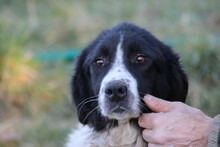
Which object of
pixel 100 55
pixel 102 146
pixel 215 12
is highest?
pixel 215 12

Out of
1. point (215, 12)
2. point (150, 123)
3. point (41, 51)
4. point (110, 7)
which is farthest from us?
point (110, 7)

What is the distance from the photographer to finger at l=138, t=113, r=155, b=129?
3636 millimetres

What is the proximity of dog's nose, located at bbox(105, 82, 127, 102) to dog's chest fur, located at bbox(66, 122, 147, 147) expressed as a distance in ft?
1.27

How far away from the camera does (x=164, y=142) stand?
3514 millimetres

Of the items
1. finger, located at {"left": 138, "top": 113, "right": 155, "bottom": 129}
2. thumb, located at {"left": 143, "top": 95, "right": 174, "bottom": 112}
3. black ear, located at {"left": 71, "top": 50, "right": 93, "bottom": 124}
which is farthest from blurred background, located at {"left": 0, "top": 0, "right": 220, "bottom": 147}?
thumb, located at {"left": 143, "top": 95, "right": 174, "bottom": 112}

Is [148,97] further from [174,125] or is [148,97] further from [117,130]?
[117,130]

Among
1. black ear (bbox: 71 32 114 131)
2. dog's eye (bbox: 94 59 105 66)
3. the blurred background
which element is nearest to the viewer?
dog's eye (bbox: 94 59 105 66)

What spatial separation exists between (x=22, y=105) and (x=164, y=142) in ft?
13.9

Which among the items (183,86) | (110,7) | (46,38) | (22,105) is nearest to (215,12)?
(110,7)

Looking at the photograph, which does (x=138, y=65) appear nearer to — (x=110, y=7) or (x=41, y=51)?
(x=41, y=51)

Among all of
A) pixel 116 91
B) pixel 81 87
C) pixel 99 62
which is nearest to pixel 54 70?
pixel 81 87

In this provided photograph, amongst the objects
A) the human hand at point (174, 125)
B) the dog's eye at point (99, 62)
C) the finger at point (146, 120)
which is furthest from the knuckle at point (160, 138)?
the dog's eye at point (99, 62)

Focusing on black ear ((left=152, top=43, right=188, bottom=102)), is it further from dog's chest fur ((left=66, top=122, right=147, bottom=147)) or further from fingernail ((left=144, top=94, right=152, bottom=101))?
dog's chest fur ((left=66, top=122, right=147, bottom=147))

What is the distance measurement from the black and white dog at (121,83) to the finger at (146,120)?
0.14 feet
